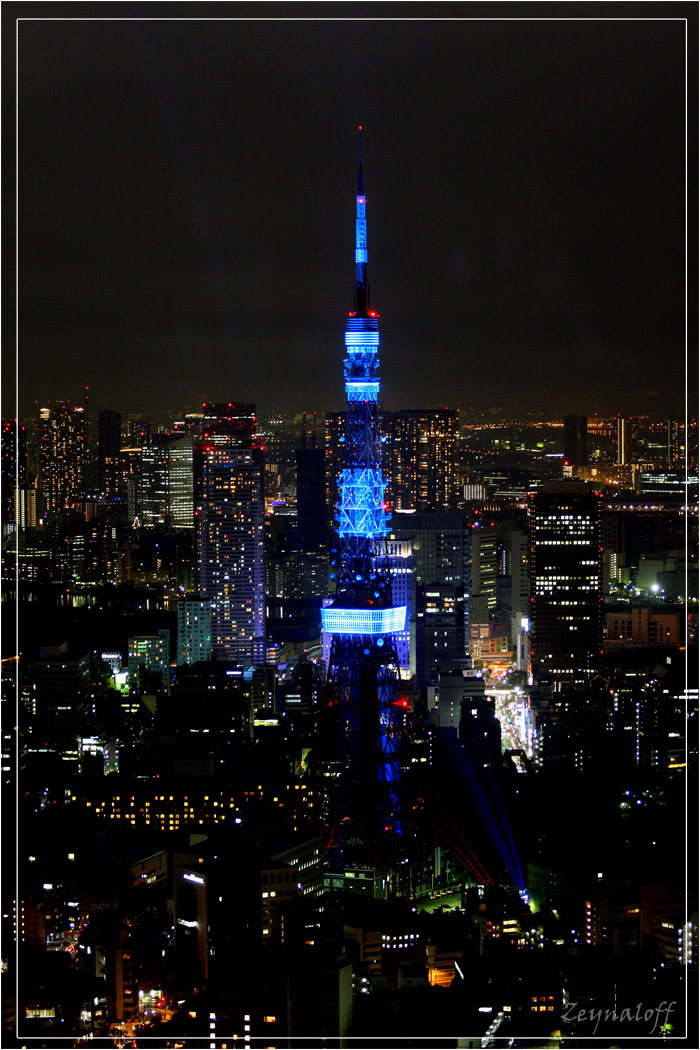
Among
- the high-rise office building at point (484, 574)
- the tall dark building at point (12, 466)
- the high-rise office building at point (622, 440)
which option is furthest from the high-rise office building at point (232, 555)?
the high-rise office building at point (622, 440)

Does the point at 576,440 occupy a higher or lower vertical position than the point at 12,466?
higher

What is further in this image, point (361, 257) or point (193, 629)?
point (193, 629)

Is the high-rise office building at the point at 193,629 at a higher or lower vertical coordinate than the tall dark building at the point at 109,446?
lower

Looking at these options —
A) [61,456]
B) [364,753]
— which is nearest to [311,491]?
[364,753]

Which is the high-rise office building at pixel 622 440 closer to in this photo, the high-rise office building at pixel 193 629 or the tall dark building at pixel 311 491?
the tall dark building at pixel 311 491

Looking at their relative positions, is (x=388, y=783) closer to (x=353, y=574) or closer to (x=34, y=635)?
(x=353, y=574)

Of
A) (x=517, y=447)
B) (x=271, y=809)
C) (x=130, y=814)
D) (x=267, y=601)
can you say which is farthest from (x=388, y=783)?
(x=267, y=601)

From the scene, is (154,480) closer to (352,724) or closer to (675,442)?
(352,724)
